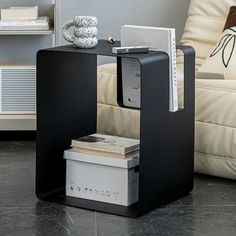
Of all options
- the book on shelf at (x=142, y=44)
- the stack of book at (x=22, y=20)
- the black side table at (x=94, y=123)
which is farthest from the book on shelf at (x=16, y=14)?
the book on shelf at (x=142, y=44)

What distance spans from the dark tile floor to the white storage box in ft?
0.34

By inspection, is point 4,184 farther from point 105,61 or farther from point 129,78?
point 105,61

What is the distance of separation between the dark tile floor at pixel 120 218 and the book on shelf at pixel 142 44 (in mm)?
384

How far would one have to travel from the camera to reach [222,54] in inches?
128

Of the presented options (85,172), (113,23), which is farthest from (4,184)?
(113,23)

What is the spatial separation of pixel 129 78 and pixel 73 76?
238mm

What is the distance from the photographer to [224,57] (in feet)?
10.6

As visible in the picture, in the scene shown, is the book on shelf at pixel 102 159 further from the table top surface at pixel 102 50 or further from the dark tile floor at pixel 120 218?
the table top surface at pixel 102 50

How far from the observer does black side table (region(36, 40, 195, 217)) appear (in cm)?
254

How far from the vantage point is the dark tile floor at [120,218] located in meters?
2.44

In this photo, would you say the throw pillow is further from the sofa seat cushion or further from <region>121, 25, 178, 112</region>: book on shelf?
<region>121, 25, 178, 112</region>: book on shelf

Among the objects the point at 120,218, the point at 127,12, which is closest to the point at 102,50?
the point at 120,218

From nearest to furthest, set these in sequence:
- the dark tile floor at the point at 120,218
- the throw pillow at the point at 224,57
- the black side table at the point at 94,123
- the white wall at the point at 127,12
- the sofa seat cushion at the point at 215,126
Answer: the dark tile floor at the point at 120,218
the black side table at the point at 94,123
the sofa seat cushion at the point at 215,126
the throw pillow at the point at 224,57
the white wall at the point at 127,12

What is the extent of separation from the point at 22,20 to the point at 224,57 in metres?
1.02
